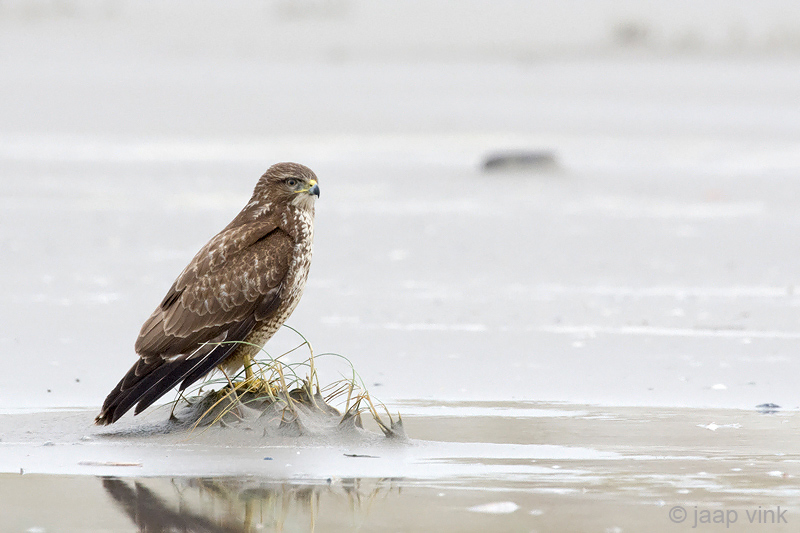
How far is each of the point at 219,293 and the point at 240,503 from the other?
1.60 metres

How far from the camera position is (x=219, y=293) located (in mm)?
6750

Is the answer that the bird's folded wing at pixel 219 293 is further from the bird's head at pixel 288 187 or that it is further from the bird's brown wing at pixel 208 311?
the bird's head at pixel 288 187

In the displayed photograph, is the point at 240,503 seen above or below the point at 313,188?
below

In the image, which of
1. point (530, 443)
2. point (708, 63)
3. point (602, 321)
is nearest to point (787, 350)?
point (602, 321)

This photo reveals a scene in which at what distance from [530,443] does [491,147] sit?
57.9ft

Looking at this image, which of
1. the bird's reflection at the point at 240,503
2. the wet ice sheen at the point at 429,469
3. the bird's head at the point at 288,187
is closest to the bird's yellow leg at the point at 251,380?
the wet ice sheen at the point at 429,469

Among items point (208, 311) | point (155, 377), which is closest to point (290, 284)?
point (208, 311)

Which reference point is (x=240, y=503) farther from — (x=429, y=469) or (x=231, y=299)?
(x=231, y=299)

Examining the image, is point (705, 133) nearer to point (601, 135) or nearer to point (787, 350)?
point (601, 135)

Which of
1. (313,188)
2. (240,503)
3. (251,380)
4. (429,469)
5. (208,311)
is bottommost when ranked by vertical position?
(240,503)

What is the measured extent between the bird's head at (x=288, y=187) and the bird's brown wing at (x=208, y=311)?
6.8 inches

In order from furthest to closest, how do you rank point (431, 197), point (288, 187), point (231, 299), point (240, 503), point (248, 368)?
1. point (431, 197)
2. point (288, 187)
3. point (248, 368)
4. point (231, 299)
5. point (240, 503)

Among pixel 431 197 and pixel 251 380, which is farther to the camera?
pixel 431 197

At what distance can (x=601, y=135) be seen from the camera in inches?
981
